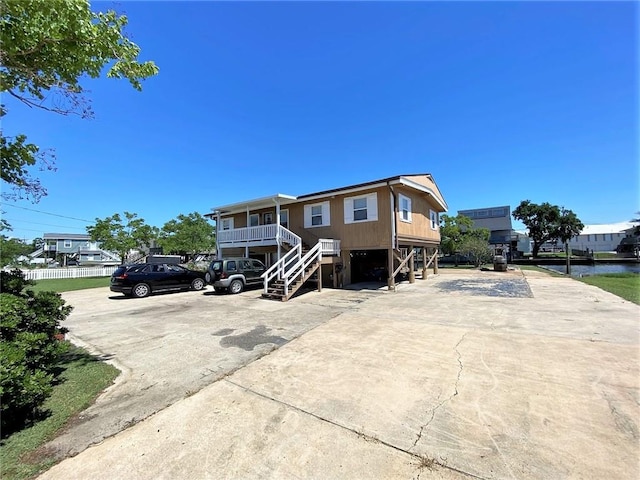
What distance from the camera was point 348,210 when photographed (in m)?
14.9

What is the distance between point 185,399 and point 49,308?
2.78 meters

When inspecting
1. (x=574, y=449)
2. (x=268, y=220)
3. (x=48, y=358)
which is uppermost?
(x=268, y=220)

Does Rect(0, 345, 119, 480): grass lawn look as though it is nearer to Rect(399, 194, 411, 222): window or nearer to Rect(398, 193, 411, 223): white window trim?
Rect(398, 193, 411, 223): white window trim

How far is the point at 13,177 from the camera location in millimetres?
4363

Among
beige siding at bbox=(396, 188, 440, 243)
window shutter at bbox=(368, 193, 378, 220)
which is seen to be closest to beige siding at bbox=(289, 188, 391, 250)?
window shutter at bbox=(368, 193, 378, 220)

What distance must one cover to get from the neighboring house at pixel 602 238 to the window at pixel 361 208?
216 feet

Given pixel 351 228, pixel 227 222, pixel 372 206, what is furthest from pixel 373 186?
pixel 227 222

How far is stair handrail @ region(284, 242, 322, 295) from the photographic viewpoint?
1160cm

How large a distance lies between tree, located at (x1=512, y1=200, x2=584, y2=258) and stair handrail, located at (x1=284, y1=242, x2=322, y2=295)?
48698mm

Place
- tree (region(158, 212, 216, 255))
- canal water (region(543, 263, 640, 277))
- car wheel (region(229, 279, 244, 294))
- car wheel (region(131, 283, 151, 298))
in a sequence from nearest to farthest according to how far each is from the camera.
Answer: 1. car wheel (region(131, 283, 151, 298))
2. car wheel (region(229, 279, 244, 294))
3. canal water (region(543, 263, 640, 277))
4. tree (region(158, 212, 216, 255))

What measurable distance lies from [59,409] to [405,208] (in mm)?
14582

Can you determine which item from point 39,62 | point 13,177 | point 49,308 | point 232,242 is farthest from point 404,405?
point 232,242

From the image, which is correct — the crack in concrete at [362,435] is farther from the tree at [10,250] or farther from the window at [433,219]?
the window at [433,219]

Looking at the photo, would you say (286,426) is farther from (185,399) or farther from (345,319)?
(345,319)
